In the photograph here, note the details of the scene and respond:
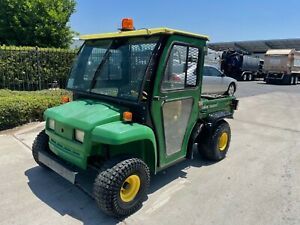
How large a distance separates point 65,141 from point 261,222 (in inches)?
100

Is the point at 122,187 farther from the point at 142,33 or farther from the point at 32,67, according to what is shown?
the point at 32,67

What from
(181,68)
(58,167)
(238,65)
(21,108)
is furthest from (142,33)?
(238,65)

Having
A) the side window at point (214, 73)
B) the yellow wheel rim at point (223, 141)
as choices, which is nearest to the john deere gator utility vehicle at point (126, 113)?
the yellow wheel rim at point (223, 141)

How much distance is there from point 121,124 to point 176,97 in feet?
3.11

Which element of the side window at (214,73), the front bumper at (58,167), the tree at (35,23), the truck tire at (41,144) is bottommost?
the front bumper at (58,167)

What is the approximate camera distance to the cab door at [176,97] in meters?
3.59

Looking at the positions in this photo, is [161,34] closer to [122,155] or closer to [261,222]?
[122,155]

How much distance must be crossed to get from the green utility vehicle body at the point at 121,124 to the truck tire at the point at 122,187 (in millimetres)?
288

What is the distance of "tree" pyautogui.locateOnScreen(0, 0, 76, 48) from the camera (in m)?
12.1

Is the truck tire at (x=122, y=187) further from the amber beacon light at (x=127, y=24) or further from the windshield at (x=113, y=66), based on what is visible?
the amber beacon light at (x=127, y=24)

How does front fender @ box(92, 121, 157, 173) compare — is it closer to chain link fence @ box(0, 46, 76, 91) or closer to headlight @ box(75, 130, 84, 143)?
headlight @ box(75, 130, 84, 143)

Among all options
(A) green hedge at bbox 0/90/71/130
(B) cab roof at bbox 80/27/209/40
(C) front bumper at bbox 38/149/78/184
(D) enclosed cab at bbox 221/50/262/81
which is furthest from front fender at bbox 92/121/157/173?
(D) enclosed cab at bbox 221/50/262/81

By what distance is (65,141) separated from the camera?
3559 mm

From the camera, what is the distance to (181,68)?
3906mm
